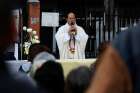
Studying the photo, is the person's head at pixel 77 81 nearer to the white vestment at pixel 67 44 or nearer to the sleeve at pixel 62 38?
the white vestment at pixel 67 44

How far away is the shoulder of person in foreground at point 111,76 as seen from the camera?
5.81 ft

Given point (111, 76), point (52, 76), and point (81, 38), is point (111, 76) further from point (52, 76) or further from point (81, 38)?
point (81, 38)

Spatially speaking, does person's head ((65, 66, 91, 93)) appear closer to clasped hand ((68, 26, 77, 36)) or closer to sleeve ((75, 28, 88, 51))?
clasped hand ((68, 26, 77, 36))

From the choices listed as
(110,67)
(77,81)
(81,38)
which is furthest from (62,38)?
(110,67)

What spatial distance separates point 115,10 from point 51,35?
1.74 m

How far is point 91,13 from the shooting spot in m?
15.1

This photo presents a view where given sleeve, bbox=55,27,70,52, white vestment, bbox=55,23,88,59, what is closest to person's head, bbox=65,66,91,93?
white vestment, bbox=55,23,88,59

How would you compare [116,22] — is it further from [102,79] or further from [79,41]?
[102,79]

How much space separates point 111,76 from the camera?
1790 mm

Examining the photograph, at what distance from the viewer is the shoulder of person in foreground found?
1.77 meters

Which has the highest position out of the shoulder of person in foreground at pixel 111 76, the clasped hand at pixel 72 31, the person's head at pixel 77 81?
the clasped hand at pixel 72 31

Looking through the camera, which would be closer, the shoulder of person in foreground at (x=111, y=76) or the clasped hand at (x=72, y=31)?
the shoulder of person in foreground at (x=111, y=76)

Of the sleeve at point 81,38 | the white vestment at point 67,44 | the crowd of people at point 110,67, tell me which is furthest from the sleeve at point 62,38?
the crowd of people at point 110,67

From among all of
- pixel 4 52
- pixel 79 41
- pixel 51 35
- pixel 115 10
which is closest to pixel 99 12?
pixel 115 10
